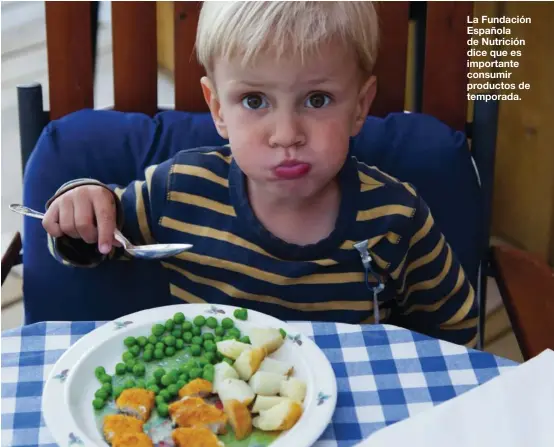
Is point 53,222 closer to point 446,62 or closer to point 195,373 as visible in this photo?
point 195,373

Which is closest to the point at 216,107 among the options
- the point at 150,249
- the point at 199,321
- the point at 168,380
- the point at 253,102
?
the point at 253,102

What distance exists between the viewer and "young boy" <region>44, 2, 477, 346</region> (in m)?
1.09

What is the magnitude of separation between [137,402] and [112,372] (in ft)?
0.31

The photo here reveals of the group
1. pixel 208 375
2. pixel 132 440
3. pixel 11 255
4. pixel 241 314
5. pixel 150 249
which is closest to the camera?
pixel 132 440

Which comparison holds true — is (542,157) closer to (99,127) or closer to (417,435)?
(99,127)

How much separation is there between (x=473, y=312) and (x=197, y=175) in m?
0.46

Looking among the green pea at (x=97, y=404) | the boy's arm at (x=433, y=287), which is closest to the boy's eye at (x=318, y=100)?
the boy's arm at (x=433, y=287)

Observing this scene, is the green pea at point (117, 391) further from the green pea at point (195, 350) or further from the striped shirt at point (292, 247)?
the striped shirt at point (292, 247)

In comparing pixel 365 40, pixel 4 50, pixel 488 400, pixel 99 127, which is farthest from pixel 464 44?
pixel 4 50

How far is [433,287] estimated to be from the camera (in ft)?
4.05

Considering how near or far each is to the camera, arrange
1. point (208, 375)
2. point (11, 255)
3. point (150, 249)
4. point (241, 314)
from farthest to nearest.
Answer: point (11, 255)
point (150, 249)
point (241, 314)
point (208, 375)

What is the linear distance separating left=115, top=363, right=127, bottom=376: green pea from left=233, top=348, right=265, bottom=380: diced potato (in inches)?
4.7

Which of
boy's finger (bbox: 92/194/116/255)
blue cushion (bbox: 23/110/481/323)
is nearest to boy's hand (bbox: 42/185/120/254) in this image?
boy's finger (bbox: 92/194/116/255)

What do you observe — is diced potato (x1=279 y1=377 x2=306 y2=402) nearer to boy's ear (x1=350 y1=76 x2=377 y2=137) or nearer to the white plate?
the white plate
